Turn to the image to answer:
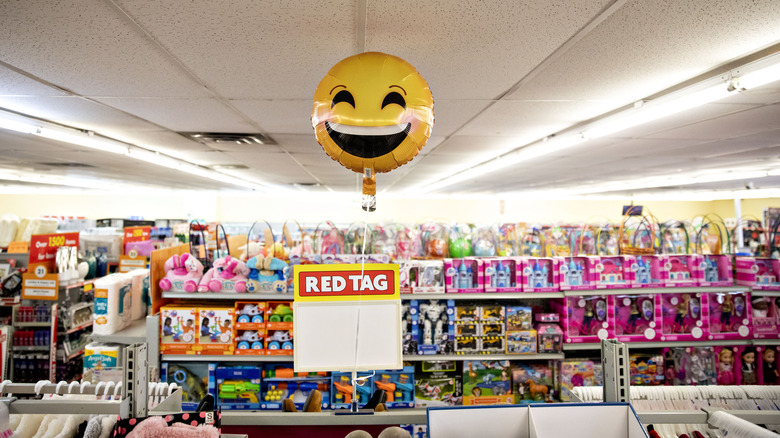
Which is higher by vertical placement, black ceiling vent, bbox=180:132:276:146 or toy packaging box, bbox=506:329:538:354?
black ceiling vent, bbox=180:132:276:146

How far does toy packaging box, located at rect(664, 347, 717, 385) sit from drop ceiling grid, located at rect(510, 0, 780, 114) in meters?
2.48

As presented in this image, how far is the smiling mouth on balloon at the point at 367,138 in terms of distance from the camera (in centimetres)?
131

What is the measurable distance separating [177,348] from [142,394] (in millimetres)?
2081

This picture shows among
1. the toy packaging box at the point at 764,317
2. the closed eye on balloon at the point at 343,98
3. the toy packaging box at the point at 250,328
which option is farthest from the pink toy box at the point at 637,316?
the closed eye on balloon at the point at 343,98

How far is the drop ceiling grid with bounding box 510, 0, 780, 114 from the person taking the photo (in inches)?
67.6

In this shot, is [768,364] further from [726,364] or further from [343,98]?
[343,98]

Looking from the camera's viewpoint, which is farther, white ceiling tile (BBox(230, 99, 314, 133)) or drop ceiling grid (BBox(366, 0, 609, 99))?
white ceiling tile (BBox(230, 99, 314, 133))

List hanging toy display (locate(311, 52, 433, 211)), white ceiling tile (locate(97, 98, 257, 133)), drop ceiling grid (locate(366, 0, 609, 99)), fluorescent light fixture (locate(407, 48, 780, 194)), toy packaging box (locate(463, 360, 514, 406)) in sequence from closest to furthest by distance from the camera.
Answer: hanging toy display (locate(311, 52, 433, 211)), drop ceiling grid (locate(366, 0, 609, 99)), fluorescent light fixture (locate(407, 48, 780, 194)), white ceiling tile (locate(97, 98, 257, 133)), toy packaging box (locate(463, 360, 514, 406))

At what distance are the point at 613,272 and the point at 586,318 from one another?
49 centimetres

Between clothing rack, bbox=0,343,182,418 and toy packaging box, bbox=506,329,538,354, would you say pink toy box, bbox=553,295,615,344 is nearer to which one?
toy packaging box, bbox=506,329,538,354

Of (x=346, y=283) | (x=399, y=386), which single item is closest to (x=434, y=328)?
(x=399, y=386)

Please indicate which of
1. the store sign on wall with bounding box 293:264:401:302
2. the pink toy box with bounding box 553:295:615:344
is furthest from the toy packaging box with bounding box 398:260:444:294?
the store sign on wall with bounding box 293:264:401:302

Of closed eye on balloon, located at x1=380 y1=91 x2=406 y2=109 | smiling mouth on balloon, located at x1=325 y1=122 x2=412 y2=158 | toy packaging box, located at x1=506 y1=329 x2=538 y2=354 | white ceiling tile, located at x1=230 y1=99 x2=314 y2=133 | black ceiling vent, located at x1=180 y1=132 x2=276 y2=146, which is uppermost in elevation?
black ceiling vent, located at x1=180 y1=132 x2=276 y2=146

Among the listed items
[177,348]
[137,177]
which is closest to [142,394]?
[177,348]
